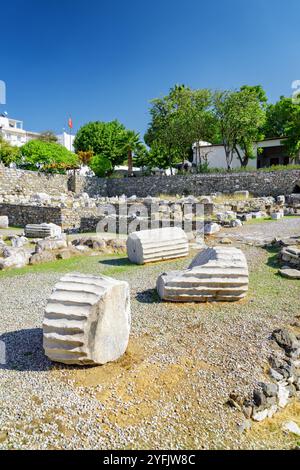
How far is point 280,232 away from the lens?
43.1 feet

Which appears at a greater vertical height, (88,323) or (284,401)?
(88,323)

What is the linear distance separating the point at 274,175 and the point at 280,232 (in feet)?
46.1

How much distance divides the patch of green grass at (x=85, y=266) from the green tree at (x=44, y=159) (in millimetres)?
23951

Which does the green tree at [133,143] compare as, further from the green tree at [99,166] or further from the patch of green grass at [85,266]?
the patch of green grass at [85,266]

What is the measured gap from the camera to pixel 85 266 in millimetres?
8688

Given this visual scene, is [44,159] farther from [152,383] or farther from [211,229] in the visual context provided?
[152,383]

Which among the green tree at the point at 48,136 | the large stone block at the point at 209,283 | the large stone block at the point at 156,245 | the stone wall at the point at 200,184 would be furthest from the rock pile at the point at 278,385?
the green tree at the point at 48,136

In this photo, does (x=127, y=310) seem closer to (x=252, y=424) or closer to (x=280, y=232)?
(x=252, y=424)

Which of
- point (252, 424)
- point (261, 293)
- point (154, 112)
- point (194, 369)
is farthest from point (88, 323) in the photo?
point (154, 112)

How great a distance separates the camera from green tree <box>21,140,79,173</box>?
31.6 metres

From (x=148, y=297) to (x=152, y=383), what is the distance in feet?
8.56
